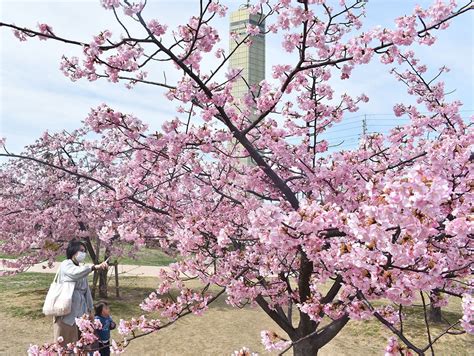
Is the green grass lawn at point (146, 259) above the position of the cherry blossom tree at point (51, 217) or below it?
below

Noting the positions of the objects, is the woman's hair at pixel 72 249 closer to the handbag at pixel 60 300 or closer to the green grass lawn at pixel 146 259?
the handbag at pixel 60 300

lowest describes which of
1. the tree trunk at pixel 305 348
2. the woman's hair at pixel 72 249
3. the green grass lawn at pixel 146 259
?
the green grass lawn at pixel 146 259

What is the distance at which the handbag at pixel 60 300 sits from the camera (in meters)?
5.29

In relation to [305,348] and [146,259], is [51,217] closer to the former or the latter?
[305,348]

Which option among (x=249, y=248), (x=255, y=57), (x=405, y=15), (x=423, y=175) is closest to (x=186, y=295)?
(x=249, y=248)

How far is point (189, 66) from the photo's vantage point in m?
4.16

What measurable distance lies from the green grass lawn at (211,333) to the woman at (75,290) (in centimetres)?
268

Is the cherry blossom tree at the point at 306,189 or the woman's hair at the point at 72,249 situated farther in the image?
the woman's hair at the point at 72,249

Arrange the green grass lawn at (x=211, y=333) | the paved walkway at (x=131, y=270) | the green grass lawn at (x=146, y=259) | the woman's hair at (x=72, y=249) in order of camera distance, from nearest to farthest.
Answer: the woman's hair at (x=72, y=249) → the green grass lawn at (x=211, y=333) → the paved walkway at (x=131, y=270) → the green grass lawn at (x=146, y=259)

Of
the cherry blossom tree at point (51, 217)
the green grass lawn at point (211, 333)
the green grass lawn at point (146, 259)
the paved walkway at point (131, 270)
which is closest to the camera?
the green grass lawn at point (211, 333)

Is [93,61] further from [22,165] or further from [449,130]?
[22,165]

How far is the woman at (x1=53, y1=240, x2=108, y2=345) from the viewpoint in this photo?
17.6 ft

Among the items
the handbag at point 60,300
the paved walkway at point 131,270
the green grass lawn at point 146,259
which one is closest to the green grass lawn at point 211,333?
the handbag at point 60,300

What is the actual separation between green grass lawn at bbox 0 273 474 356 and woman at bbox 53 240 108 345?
2680 mm
